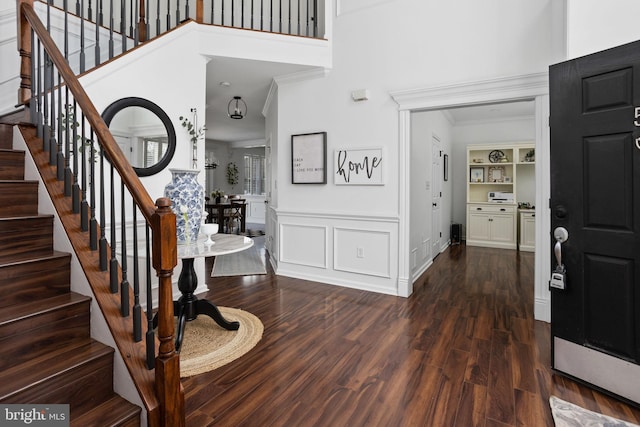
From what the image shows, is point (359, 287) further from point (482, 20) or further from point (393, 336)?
point (482, 20)

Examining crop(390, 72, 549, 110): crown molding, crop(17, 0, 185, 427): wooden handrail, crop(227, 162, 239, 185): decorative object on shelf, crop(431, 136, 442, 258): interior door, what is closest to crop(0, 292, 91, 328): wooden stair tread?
crop(17, 0, 185, 427): wooden handrail

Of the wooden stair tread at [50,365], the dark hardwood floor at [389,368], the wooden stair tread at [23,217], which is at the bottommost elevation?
the dark hardwood floor at [389,368]

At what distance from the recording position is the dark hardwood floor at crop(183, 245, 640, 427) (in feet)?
5.66

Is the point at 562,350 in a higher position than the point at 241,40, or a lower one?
lower

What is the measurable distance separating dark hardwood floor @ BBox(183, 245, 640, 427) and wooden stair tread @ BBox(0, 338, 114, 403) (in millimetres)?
566

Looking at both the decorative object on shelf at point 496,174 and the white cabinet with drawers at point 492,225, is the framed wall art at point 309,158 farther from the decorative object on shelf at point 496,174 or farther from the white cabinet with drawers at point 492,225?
the decorative object on shelf at point 496,174

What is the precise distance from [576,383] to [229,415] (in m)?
1.97

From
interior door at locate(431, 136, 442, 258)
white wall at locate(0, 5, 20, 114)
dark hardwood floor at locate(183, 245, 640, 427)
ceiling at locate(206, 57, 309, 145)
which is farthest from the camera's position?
interior door at locate(431, 136, 442, 258)

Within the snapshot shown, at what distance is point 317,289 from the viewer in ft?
12.7

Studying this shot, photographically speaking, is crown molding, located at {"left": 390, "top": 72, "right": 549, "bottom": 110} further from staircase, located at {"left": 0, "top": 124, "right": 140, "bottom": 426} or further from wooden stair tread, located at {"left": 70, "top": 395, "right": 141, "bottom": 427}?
wooden stair tread, located at {"left": 70, "top": 395, "right": 141, "bottom": 427}

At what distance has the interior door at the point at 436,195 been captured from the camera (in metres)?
5.51

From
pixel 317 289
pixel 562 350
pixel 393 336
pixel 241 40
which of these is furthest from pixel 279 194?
pixel 562 350

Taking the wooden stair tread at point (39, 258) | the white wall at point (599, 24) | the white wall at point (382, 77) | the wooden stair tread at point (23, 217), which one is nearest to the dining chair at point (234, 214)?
the white wall at point (382, 77)

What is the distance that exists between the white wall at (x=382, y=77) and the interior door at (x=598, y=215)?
1223 millimetres
